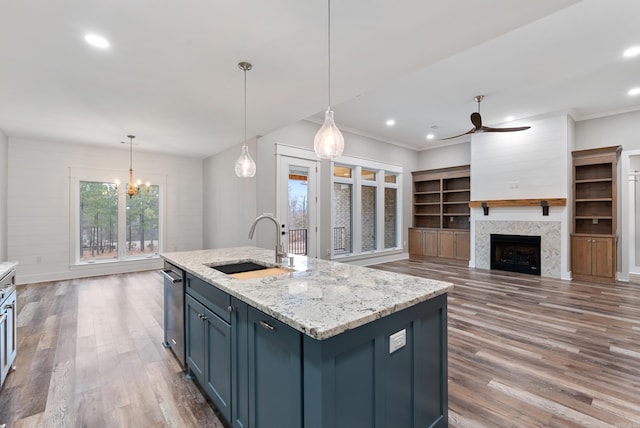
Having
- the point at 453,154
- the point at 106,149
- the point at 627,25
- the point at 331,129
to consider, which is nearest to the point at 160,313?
the point at 331,129

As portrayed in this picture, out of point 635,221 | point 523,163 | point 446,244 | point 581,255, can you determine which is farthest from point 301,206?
point 635,221

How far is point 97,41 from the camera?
243cm

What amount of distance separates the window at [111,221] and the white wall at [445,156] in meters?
7.06

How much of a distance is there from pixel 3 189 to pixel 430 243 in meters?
8.85

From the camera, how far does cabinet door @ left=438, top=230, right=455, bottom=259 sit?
7465 millimetres

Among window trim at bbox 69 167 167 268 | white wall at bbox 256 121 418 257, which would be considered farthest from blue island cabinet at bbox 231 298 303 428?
window trim at bbox 69 167 167 268

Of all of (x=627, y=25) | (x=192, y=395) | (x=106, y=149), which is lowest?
(x=192, y=395)

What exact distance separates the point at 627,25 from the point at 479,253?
464 cm

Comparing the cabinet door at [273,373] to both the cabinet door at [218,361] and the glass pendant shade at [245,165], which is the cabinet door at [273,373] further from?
the glass pendant shade at [245,165]

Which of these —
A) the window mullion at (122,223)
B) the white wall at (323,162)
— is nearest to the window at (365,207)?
the white wall at (323,162)

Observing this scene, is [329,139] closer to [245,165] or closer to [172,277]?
[245,165]

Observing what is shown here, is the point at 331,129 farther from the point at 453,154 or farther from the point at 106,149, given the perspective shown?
the point at 453,154

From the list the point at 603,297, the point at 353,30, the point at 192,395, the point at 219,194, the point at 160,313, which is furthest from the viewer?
the point at 219,194

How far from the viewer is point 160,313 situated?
3807mm
